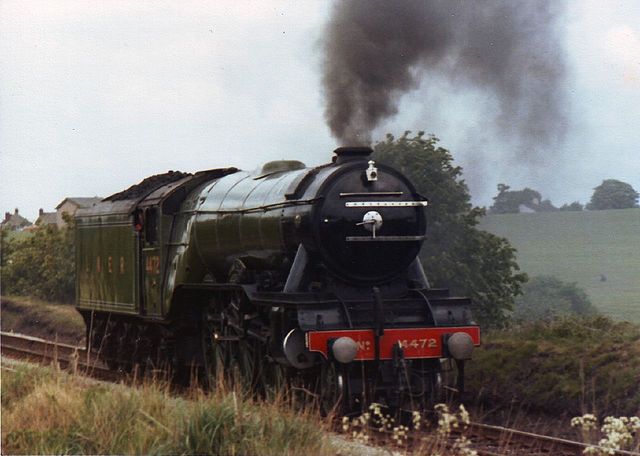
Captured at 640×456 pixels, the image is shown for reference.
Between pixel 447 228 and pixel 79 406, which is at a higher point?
pixel 447 228

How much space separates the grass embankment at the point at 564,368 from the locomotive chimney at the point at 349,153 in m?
3.16

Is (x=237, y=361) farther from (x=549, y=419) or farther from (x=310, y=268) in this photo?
(x=549, y=419)

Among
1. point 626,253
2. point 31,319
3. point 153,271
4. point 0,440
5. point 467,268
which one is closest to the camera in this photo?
point 0,440

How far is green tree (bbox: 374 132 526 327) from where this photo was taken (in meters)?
21.8

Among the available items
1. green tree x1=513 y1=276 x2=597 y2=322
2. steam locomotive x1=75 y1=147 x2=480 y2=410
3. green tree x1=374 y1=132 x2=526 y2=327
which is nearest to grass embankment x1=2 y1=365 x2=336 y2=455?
steam locomotive x1=75 y1=147 x2=480 y2=410

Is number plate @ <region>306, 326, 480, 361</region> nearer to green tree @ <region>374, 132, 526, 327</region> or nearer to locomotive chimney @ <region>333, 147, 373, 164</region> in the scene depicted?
locomotive chimney @ <region>333, 147, 373, 164</region>

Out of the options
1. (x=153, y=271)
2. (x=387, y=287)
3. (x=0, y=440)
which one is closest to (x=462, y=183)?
(x=153, y=271)

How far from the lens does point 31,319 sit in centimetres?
3100

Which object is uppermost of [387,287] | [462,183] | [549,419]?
[462,183]

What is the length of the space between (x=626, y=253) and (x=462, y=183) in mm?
23200

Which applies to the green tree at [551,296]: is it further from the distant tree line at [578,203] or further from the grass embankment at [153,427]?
the grass embankment at [153,427]

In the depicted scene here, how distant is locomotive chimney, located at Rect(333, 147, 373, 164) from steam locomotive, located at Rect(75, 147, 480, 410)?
15mm

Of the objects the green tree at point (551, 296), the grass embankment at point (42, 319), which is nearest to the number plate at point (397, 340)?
the grass embankment at point (42, 319)

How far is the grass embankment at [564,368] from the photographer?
40.4 ft
